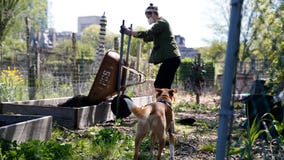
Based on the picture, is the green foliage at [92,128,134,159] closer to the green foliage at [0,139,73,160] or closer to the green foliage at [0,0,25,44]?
the green foliage at [0,139,73,160]

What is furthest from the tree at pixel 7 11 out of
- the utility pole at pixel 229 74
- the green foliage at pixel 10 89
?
the utility pole at pixel 229 74

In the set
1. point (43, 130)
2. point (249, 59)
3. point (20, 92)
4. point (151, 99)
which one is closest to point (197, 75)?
point (151, 99)

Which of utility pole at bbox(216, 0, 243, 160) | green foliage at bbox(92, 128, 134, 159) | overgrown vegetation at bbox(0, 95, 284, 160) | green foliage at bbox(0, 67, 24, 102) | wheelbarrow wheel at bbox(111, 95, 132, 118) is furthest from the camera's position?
green foliage at bbox(0, 67, 24, 102)

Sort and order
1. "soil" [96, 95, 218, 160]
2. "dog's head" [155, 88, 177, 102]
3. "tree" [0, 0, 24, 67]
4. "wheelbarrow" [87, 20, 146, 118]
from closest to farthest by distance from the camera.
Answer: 1. "soil" [96, 95, 218, 160]
2. "dog's head" [155, 88, 177, 102]
3. "wheelbarrow" [87, 20, 146, 118]
4. "tree" [0, 0, 24, 67]

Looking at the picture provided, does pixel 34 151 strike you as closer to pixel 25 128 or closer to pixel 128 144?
pixel 25 128

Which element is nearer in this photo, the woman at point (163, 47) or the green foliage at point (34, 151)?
the green foliage at point (34, 151)

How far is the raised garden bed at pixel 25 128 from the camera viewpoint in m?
3.76

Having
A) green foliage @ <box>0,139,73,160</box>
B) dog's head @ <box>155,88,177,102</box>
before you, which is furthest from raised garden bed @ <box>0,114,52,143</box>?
dog's head @ <box>155,88,177,102</box>

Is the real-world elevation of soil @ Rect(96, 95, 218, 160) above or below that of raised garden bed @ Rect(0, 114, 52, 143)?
below

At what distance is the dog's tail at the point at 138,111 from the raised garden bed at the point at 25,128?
1.20 m

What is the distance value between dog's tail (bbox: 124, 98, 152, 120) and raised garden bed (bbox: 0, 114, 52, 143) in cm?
120

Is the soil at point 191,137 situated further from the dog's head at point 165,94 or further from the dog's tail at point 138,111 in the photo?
the dog's tail at point 138,111

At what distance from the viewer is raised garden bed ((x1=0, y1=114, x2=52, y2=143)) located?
376cm

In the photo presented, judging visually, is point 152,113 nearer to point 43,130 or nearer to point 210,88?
point 43,130
